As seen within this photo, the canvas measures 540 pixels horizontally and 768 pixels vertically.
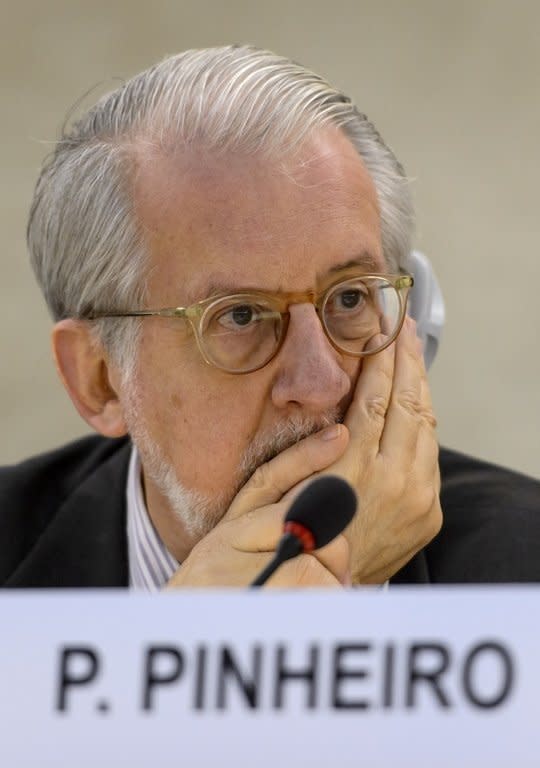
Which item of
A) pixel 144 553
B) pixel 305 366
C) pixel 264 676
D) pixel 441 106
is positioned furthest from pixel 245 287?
pixel 441 106

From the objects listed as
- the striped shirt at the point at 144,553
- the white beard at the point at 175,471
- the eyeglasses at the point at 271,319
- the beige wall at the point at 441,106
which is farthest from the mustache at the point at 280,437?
the beige wall at the point at 441,106

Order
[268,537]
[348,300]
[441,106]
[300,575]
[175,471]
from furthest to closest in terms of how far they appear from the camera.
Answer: [441,106] < [175,471] < [348,300] < [268,537] < [300,575]

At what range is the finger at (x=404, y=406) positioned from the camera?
7.02ft

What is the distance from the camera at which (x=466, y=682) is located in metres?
1.09

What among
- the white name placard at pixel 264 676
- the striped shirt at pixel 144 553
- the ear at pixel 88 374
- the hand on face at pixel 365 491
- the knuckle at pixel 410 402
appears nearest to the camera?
the white name placard at pixel 264 676

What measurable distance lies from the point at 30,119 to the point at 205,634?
3.61 meters

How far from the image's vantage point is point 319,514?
4.45 ft

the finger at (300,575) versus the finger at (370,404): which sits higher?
the finger at (370,404)

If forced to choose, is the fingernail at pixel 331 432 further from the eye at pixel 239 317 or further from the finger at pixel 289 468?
the eye at pixel 239 317

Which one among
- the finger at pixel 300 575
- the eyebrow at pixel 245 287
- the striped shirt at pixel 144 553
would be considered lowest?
the striped shirt at pixel 144 553

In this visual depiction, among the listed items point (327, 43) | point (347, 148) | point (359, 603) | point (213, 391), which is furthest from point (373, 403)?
point (327, 43)

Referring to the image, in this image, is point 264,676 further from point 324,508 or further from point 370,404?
point 370,404

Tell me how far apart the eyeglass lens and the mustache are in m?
0.11

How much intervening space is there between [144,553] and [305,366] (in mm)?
682
